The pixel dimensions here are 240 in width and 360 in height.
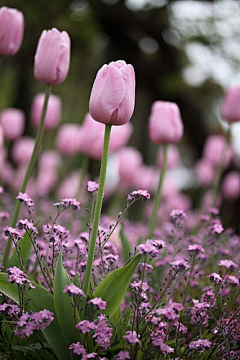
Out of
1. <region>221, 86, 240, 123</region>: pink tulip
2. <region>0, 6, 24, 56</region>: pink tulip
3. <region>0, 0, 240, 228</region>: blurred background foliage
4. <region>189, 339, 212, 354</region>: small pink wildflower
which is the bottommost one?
<region>189, 339, 212, 354</region>: small pink wildflower

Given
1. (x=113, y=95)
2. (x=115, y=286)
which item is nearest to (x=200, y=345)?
(x=115, y=286)

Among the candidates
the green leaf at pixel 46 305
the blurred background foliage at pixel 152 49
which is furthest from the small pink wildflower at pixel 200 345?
the blurred background foliage at pixel 152 49

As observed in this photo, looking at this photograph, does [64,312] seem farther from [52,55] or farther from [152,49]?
[152,49]

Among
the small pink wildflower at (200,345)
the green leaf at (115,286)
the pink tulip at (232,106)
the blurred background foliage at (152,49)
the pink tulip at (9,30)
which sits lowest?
the small pink wildflower at (200,345)

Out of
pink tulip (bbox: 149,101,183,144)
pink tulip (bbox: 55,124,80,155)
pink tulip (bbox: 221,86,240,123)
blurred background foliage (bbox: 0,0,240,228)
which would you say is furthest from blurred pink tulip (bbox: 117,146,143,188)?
blurred background foliage (bbox: 0,0,240,228)

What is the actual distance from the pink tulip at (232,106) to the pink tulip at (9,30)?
141 centimetres

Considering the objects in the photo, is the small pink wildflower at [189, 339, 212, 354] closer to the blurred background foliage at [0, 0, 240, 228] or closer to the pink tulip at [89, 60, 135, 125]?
the pink tulip at [89, 60, 135, 125]

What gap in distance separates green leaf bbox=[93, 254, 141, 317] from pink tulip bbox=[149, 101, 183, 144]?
4.12 feet

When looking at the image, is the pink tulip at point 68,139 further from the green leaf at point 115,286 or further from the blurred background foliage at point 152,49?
the green leaf at point 115,286

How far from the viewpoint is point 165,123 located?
2709 mm

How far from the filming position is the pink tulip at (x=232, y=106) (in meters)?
3.22

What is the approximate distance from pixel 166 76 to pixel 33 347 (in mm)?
7060

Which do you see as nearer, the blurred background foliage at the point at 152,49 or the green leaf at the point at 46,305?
the green leaf at the point at 46,305

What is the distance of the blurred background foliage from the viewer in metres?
6.87
